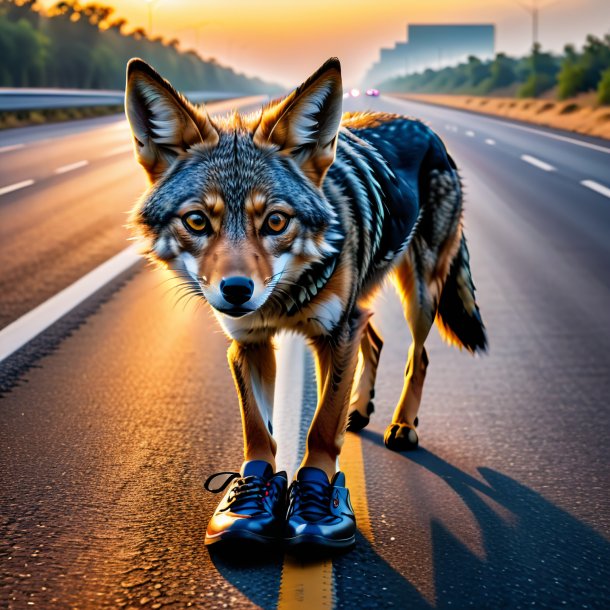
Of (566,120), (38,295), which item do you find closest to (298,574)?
(38,295)

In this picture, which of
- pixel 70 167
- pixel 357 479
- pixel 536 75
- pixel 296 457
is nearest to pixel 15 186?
pixel 70 167

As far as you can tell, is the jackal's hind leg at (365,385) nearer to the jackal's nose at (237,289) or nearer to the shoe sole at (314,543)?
the shoe sole at (314,543)

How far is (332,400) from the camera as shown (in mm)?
4078

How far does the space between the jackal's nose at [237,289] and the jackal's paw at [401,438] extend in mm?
1760

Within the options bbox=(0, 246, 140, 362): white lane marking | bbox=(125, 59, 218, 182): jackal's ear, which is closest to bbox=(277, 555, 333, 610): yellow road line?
bbox=(125, 59, 218, 182): jackal's ear

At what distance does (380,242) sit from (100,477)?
1.58 metres

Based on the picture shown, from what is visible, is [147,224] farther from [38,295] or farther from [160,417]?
[38,295]

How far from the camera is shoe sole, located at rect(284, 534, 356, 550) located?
372cm

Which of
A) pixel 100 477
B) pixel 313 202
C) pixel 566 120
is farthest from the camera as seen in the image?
pixel 566 120

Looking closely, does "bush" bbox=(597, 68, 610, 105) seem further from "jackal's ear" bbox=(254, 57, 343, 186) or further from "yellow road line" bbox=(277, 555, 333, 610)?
"yellow road line" bbox=(277, 555, 333, 610)

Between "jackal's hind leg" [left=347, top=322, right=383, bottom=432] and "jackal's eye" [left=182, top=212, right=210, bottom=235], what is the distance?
182 cm

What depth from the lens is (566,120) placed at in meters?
34.4

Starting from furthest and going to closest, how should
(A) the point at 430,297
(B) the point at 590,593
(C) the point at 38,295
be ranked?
(C) the point at 38,295 < (A) the point at 430,297 < (B) the point at 590,593

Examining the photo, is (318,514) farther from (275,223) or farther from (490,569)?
(275,223)
